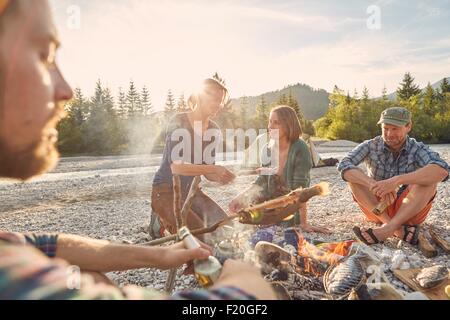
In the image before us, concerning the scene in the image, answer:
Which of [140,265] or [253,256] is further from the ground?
[140,265]

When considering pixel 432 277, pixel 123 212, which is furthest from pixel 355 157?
pixel 123 212

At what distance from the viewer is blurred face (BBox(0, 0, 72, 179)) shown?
0.89m

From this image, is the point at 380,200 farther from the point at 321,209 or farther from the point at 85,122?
the point at 85,122

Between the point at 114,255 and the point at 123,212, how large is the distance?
586 centimetres

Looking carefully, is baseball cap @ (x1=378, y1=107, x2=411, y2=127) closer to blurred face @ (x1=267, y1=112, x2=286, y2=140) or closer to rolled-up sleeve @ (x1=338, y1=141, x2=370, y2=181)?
rolled-up sleeve @ (x1=338, y1=141, x2=370, y2=181)

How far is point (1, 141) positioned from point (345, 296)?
7.80 feet

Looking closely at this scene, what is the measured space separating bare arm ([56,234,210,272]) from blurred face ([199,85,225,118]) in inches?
101

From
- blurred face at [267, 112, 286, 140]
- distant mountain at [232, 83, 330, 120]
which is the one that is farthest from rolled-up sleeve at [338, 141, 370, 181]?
distant mountain at [232, 83, 330, 120]

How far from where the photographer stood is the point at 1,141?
0.95m

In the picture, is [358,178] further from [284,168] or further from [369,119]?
[369,119]

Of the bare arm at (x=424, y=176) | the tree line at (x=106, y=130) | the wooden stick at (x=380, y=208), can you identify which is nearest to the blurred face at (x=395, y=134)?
the bare arm at (x=424, y=176)

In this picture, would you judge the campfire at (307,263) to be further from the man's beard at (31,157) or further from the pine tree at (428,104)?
the pine tree at (428,104)
